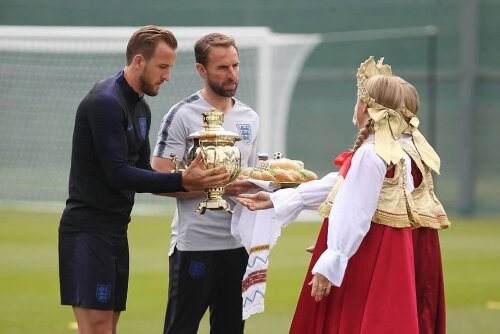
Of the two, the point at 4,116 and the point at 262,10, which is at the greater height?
the point at 262,10

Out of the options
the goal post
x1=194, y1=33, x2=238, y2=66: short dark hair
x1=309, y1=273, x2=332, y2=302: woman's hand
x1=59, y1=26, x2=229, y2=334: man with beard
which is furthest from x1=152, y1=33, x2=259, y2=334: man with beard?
the goal post

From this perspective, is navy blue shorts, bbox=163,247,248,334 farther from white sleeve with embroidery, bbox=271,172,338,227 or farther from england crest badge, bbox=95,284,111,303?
england crest badge, bbox=95,284,111,303

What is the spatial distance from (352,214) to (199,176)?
2.14ft

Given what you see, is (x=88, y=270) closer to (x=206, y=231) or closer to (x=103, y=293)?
(x=103, y=293)

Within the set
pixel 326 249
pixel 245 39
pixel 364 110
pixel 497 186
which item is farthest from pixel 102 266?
pixel 497 186

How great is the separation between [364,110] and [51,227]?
11.6m

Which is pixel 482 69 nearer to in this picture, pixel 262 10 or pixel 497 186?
pixel 497 186

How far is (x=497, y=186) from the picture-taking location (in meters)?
19.3

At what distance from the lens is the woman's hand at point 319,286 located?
4.58 meters

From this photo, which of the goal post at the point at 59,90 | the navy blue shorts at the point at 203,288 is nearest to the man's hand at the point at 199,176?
the navy blue shorts at the point at 203,288

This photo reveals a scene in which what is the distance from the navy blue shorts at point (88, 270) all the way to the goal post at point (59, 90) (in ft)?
36.8

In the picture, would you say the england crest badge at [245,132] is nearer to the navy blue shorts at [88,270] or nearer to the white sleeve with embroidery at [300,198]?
the white sleeve with embroidery at [300,198]

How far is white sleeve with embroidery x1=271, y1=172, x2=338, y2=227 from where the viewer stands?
4988 millimetres

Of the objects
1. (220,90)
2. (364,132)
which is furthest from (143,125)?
(364,132)
